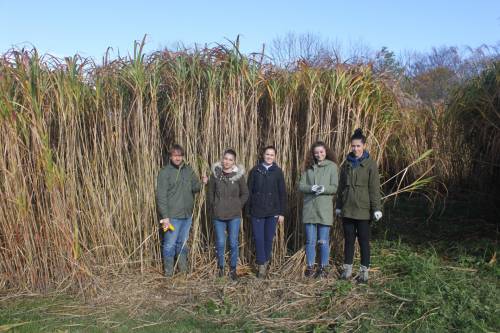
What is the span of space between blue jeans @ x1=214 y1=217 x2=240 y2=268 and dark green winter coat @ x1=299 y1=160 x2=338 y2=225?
0.74 m

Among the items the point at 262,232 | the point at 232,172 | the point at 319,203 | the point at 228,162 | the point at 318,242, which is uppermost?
the point at 228,162

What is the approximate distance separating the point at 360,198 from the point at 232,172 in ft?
4.27

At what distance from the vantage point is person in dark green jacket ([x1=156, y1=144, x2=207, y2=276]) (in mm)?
5082

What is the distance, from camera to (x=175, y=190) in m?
5.13

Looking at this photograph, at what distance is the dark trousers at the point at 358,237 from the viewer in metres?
4.80

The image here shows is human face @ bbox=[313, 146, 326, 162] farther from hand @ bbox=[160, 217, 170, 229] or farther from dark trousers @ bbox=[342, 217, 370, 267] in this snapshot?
hand @ bbox=[160, 217, 170, 229]

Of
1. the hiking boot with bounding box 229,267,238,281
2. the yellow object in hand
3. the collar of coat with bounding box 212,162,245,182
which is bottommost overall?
the hiking boot with bounding box 229,267,238,281

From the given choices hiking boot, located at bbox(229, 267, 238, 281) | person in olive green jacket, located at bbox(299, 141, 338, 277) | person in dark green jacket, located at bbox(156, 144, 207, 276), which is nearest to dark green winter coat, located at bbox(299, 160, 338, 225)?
person in olive green jacket, located at bbox(299, 141, 338, 277)

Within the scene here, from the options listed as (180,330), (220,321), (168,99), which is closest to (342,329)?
(220,321)

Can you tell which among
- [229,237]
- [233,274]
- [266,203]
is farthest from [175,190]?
[233,274]

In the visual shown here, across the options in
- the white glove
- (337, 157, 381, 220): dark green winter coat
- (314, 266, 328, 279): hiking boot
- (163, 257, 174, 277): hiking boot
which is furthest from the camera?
(163, 257, 174, 277): hiking boot

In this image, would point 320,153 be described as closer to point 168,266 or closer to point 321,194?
point 321,194

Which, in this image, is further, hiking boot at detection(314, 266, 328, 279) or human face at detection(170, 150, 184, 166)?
human face at detection(170, 150, 184, 166)

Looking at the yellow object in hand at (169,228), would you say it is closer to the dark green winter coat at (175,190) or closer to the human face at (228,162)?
the dark green winter coat at (175,190)
